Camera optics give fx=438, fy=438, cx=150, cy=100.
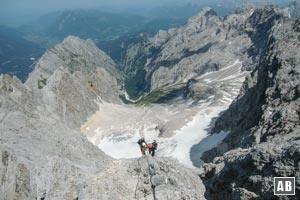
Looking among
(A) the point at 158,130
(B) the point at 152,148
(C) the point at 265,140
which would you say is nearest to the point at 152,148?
(B) the point at 152,148

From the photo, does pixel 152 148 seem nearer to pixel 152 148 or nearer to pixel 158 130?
pixel 152 148

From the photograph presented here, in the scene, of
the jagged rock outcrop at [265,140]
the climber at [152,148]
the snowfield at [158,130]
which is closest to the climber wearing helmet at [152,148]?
the climber at [152,148]

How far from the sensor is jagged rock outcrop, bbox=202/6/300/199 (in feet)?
77.5

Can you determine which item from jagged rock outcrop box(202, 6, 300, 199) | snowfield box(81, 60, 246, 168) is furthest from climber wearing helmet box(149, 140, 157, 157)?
snowfield box(81, 60, 246, 168)

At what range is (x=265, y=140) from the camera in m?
48.9

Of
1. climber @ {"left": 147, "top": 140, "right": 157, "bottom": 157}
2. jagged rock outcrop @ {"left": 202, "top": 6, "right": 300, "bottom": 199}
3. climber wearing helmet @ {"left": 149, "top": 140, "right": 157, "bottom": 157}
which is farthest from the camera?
climber wearing helmet @ {"left": 149, "top": 140, "right": 157, "bottom": 157}

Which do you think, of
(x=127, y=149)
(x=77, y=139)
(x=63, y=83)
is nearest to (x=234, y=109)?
(x=127, y=149)

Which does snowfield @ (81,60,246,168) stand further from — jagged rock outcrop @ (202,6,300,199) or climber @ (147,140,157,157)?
climber @ (147,140,157,157)

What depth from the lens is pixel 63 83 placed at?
144 metres

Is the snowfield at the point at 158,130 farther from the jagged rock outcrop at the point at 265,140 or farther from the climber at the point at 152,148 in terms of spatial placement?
the climber at the point at 152,148

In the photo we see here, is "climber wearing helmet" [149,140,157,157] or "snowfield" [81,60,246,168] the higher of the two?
"snowfield" [81,60,246,168]

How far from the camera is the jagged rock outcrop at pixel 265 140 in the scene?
77.5 ft

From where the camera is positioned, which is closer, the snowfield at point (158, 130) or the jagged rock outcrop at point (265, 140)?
the jagged rock outcrop at point (265, 140)

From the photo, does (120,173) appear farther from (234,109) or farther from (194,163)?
(234,109)
